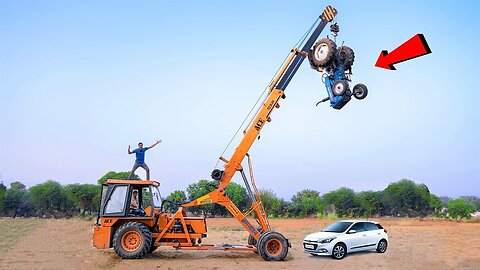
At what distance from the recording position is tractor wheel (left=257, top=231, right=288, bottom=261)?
16.2 m

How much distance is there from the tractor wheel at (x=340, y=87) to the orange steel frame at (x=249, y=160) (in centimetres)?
284

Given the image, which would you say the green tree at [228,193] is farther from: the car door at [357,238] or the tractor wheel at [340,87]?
the tractor wheel at [340,87]

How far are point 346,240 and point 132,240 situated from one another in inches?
330

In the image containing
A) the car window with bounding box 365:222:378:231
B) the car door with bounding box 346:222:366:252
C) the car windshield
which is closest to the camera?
the car door with bounding box 346:222:366:252

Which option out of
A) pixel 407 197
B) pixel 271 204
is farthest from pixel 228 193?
pixel 407 197

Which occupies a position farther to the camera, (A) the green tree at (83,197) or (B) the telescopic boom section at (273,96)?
(A) the green tree at (83,197)

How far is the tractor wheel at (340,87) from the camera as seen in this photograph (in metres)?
15.1

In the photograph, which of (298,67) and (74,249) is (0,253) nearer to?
(74,249)

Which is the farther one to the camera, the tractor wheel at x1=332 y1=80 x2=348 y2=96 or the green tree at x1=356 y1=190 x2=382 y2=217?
the green tree at x1=356 y1=190 x2=382 y2=217

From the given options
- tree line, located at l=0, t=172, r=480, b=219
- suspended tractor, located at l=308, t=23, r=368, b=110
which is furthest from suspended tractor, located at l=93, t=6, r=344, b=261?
tree line, located at l=0, t=172, r=480, b=219

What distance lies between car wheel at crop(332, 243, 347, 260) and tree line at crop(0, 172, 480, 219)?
131 feet

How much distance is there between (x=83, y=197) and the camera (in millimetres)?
59188

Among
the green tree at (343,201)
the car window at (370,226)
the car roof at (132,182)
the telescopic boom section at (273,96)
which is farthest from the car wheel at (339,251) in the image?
the green tree at (343,201)

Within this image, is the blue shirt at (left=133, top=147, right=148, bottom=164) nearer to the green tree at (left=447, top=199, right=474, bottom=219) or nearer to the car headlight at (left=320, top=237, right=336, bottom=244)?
the car headlight at (left=320, top=237, right=336, bottom=244)
